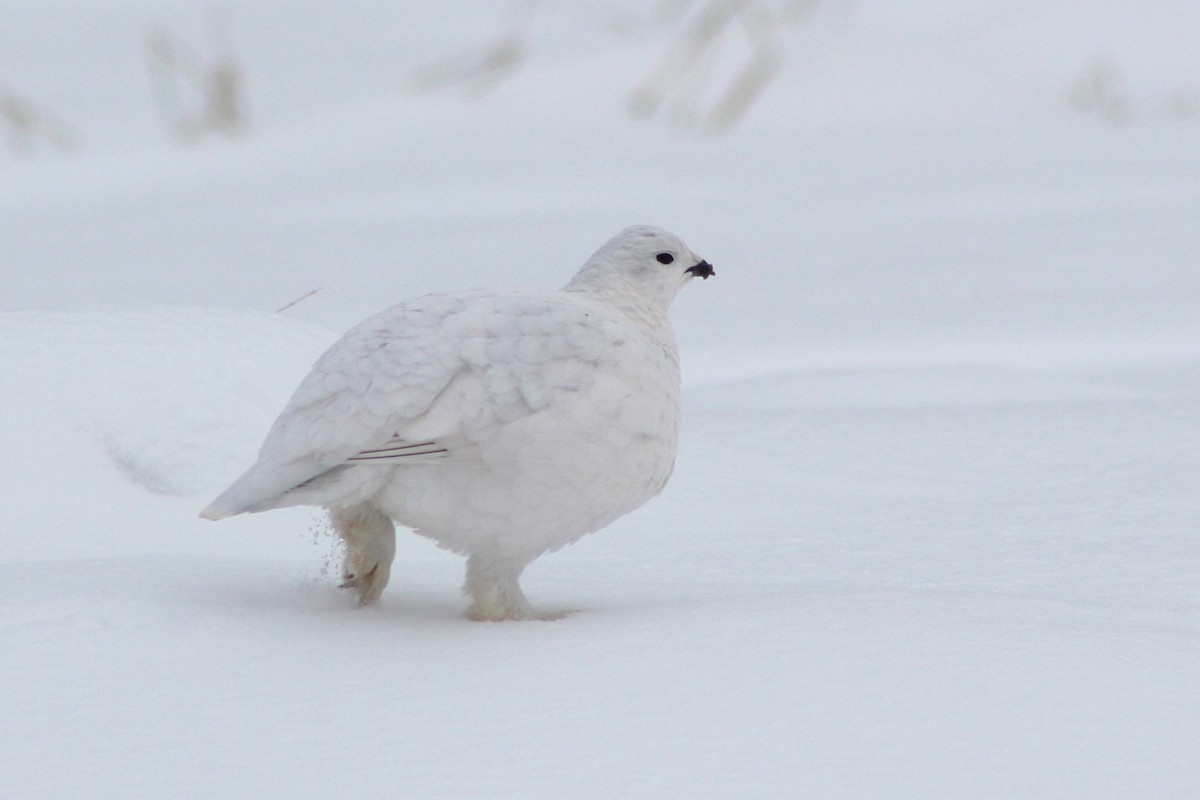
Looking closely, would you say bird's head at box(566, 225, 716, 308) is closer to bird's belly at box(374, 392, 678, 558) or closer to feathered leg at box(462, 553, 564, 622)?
bird's belly at box(374, 392, 678, 558)

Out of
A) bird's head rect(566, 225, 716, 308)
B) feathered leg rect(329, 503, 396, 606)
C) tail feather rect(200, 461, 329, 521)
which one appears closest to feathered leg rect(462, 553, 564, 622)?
feathered leg rect(329, 503, 396, 606)

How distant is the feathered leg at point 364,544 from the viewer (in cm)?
266

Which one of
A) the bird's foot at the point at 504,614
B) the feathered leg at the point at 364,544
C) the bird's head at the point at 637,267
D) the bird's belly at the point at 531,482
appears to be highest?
A: the bird's head at the point at 637,267

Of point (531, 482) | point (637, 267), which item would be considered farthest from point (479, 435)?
point (637, 267)

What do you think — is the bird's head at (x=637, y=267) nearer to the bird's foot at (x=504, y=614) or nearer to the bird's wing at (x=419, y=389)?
the bird's wing at (x=419, y=389)

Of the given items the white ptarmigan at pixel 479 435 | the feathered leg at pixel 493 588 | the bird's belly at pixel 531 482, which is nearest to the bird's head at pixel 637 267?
the white ptarmigan at pixel 479 435

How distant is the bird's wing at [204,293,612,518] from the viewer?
94.5 inches

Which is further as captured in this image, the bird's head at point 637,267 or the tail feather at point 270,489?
the bird's head at point 637,267

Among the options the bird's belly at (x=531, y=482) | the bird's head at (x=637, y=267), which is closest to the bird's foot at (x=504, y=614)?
the bird's belly at (x=531, y=482)

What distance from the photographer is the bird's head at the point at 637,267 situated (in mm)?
2920

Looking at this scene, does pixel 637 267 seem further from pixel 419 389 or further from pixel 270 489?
pixel 270 489

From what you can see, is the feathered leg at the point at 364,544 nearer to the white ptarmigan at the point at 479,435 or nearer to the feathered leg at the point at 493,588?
the white ptarmigan at the point at 479,435

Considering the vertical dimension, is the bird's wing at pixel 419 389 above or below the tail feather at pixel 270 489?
above

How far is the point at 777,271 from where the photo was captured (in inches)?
300
